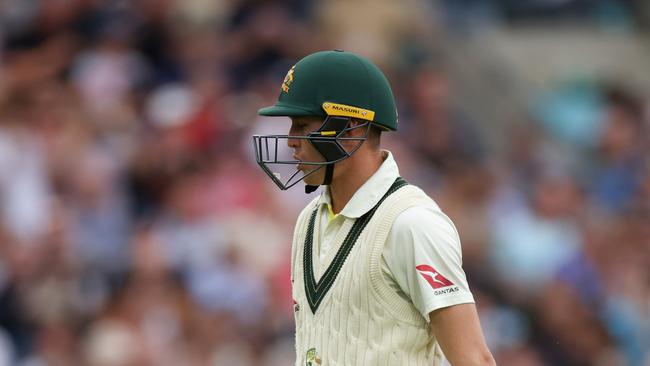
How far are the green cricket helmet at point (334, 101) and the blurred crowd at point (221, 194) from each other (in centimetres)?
442

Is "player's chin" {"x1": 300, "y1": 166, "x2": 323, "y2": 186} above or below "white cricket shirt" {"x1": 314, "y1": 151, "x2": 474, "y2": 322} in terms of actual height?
above

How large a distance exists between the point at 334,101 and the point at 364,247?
0.48 m

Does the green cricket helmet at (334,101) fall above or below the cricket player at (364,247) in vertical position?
above

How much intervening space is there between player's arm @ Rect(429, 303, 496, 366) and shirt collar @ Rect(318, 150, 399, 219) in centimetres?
45

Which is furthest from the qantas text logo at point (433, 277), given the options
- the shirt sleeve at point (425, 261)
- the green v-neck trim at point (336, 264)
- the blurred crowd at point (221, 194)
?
the blurred crowd at point (221, 194)

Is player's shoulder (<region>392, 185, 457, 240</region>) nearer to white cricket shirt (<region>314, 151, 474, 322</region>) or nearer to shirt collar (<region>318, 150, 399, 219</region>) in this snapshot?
white cricket shirt (<region>314, 151, 474, 322</region>)

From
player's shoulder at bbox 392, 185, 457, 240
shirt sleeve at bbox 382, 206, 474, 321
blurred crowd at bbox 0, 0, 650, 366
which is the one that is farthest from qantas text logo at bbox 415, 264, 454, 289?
blurred crowd at bbox 0, 0, 650, 366

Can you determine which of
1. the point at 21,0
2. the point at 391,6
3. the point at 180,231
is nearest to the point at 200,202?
the point at 180,231

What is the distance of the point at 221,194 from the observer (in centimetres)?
939

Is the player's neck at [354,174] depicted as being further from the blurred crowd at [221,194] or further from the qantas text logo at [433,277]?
the blurred crowd at [221,194]

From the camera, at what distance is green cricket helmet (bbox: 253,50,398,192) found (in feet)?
13.7

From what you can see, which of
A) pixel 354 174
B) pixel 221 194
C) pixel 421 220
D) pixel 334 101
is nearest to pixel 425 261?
pixel 421 220

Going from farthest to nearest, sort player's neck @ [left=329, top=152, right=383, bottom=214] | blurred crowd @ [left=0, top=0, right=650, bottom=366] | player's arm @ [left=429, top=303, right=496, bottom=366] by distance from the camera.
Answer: blurred crowd @ [left=0, top=0, right=650, bottom=366], player's neck @ [left=329, top=152, right=383, bottom=214], player's arm @ [left=429, top=303, right=496, bottom=366]

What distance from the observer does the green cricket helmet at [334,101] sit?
416 cm
